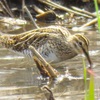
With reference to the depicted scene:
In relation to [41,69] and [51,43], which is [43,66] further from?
[51,43]

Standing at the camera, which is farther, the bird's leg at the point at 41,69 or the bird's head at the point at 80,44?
the bird's head at the point at 80,44

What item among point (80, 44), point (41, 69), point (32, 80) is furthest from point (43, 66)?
point (80, 44)

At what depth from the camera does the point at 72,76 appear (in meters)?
5.58

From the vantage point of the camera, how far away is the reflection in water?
4.66 metres

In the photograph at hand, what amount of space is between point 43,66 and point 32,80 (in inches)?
Answer: 10.5

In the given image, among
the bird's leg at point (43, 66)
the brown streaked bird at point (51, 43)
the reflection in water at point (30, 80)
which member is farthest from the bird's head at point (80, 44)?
the bird's leg at point (43, 66)

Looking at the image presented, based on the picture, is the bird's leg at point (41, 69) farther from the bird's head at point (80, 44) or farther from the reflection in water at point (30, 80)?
the bird's head at point (80, 44)

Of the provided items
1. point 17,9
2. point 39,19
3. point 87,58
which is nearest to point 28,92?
point 87,58

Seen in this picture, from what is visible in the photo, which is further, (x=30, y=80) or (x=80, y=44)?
(x=80, y=44)

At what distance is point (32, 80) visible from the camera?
5391 mm

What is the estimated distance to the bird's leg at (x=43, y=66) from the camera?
504cm

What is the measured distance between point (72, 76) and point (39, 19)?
3.74m

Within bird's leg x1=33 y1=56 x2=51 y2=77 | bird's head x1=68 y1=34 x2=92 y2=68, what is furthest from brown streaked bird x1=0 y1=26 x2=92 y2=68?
bird's leg x1=33 y1=56 x2=51 y2=77

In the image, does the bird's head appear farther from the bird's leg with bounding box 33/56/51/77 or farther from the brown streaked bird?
the bird's leg with bounding box 33/56/51/77
